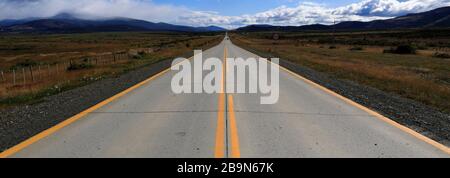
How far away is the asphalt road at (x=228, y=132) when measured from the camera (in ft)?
17.3

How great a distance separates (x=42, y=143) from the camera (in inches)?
221

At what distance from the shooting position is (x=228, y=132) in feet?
20.9

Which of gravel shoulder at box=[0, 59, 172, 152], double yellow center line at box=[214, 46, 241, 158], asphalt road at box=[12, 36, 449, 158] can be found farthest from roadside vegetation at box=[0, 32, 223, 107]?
double yellow center line at box=[214, 46, 241, 158]

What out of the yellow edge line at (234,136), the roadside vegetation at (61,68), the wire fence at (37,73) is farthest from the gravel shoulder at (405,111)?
the wire fence at (37,73)

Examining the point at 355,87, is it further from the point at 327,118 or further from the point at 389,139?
the point at 389,139

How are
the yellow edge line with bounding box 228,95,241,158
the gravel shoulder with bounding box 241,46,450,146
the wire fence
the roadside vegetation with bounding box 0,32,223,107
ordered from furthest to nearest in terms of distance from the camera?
the wire fence, the roadside vegetation with bounding box 0,32,223,107, the gravel shoulder with bounding box 241,46,450,146, the yellow edge line with bounding box 228,95,241,158

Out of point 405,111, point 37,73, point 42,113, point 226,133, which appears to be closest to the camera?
point 226,133

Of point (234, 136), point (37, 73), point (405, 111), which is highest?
point (234, 136)

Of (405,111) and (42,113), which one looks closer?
(42,113)

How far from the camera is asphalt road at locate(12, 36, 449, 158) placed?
5.27m

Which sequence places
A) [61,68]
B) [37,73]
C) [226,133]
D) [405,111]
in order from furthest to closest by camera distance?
[61,68] < [37,73] < [405,111] < [226,133]

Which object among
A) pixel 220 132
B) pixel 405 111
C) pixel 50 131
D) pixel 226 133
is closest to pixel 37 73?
pixel 50 131

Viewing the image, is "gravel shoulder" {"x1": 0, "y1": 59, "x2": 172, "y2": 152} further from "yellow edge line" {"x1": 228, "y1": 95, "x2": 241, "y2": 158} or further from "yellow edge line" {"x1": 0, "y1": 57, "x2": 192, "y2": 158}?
"yellow edge line" {"x1": 228, "y1": 95, "x2": 241, "y2": 158}

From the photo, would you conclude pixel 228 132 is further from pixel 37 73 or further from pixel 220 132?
pixel 37 73
